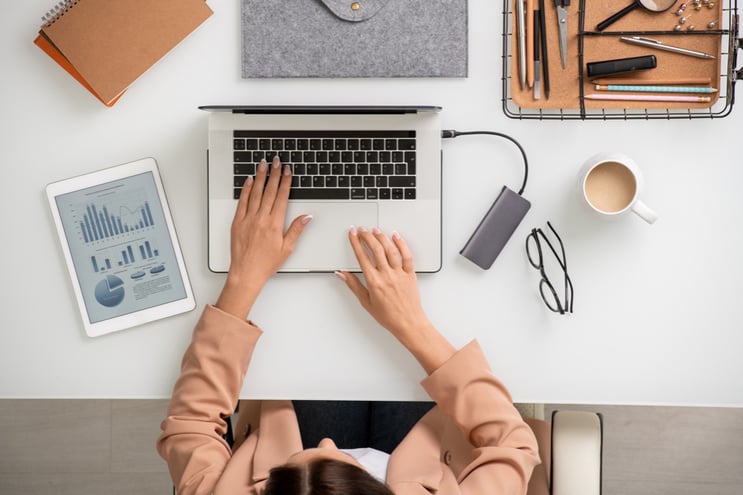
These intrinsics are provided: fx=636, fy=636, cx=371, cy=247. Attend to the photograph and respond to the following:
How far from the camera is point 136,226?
92 cm

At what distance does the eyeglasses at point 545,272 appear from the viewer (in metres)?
0.91

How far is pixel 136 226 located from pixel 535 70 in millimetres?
614

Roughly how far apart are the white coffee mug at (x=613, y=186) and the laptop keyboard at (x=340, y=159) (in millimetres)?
240

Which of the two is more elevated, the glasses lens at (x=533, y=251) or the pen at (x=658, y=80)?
the pen at (x=658, y=80)

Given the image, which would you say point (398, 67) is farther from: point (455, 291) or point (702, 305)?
point (702, 305)

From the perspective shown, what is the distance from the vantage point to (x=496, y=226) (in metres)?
0.91

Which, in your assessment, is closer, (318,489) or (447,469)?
(318,489)

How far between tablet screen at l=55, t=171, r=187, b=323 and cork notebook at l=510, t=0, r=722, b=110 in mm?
620

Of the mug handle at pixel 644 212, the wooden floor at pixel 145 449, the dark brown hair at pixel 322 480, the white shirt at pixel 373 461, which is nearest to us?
the dark brown hair at pixel 322 480

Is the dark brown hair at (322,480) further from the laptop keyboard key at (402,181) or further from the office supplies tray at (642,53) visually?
the office supplies tray at (642,53)

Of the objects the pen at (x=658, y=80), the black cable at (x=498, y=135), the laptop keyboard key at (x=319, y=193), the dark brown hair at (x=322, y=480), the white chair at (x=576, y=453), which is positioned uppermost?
the pen at (x=658, y=80)

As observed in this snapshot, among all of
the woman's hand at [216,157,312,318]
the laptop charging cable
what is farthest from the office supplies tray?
the woman's hand at [216,157,312,318]

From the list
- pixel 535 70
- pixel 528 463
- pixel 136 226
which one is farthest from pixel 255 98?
pixel 528 463

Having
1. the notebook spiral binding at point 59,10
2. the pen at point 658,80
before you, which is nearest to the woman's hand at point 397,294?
the pen at point 658,80
